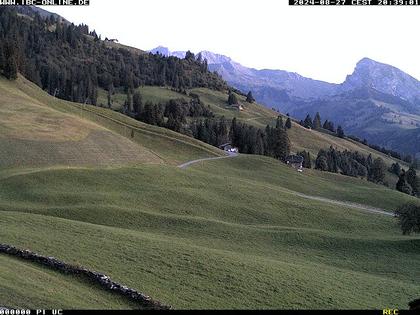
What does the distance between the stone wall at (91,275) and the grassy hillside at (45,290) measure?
47cm

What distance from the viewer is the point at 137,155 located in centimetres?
9462

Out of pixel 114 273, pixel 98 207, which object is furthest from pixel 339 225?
pixel 114 273

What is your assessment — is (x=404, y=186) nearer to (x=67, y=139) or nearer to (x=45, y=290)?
(x=67, y=139)

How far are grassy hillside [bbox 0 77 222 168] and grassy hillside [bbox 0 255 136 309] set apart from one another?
47.8 metres

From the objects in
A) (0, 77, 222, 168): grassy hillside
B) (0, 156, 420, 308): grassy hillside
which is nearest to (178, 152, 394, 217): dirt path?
(0, 77, 222, 168): grassy hillside

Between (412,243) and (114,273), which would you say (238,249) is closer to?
(114,273)

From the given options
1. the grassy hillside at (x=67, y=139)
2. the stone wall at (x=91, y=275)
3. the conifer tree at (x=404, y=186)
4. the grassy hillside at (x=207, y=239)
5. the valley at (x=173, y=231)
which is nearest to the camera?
the stone wall at (x=91, y=275)

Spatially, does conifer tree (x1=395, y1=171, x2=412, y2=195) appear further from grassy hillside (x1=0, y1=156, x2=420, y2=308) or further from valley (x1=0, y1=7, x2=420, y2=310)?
grassy hillside (x1=0, y1=156, x2=420, y2=308)

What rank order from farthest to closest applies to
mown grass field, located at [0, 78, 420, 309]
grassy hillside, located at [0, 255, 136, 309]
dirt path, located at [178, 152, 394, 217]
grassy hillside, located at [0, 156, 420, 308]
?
dirt path, located at [178, 152, 394, 217] → grassy hillside, located at [0, 156, 420, 308] → mown grass field, located at [0, 78, 420, 309] → grassy hillside, located at [0, 255, 136, 309]

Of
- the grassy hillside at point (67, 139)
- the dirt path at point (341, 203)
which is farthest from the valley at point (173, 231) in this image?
the dirt path at point (341, 203)

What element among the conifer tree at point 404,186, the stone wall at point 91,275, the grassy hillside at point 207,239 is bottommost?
the conifer tree at point 404,186

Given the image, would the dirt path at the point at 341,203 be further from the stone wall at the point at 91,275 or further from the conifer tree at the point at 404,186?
the stone wall at the point at 91,275

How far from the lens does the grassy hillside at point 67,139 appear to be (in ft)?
254

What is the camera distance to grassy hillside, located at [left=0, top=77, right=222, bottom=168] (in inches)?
3054
